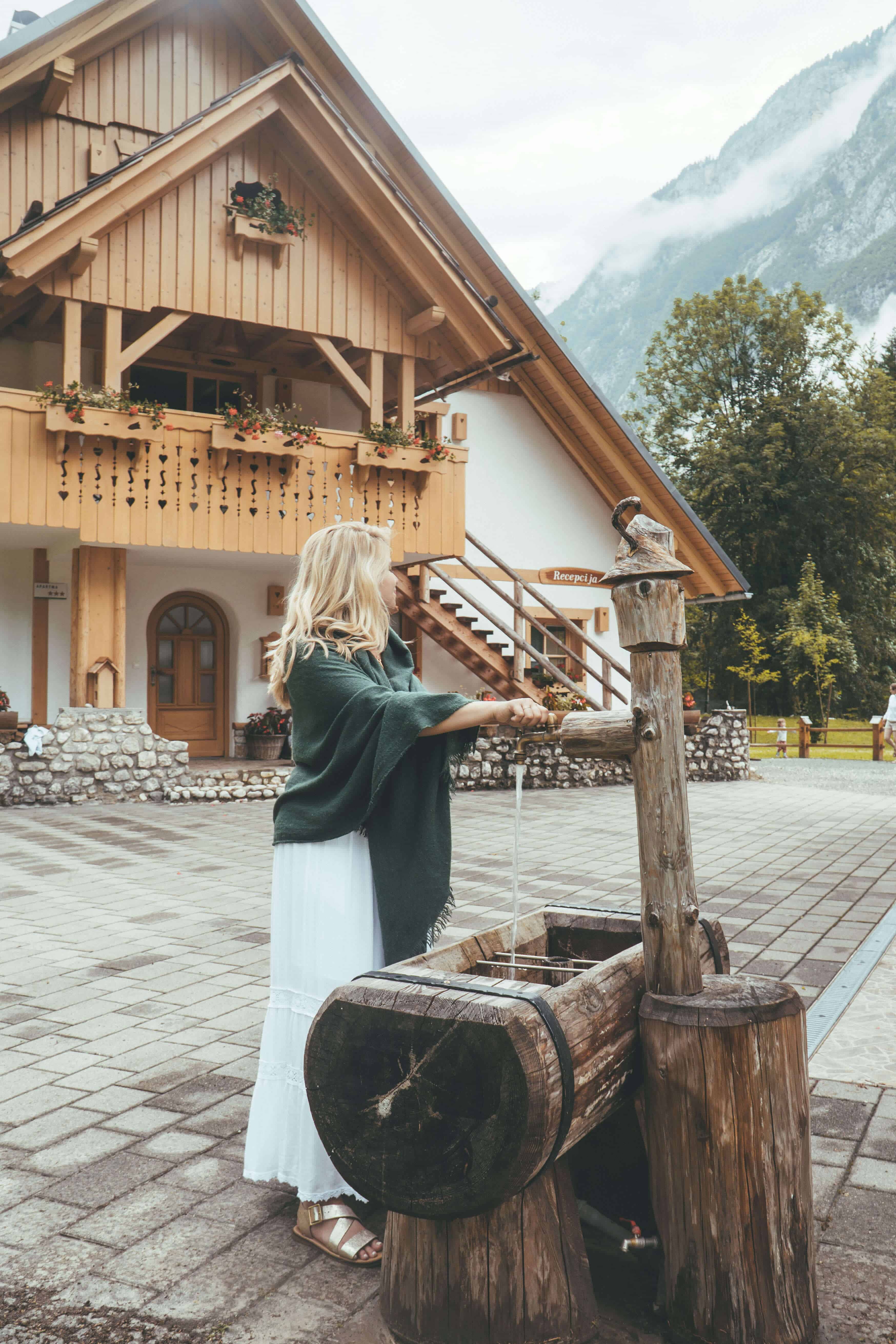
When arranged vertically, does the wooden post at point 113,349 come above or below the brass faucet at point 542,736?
above

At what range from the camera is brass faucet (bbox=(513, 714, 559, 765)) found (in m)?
2.59

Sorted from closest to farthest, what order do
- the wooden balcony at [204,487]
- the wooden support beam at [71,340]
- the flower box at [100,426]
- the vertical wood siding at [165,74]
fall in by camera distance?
the flower box at [100,426] → the wooden balcony at [204,487] → the wooden support beam at [71,340] → the vertical wood siding at [165,74]

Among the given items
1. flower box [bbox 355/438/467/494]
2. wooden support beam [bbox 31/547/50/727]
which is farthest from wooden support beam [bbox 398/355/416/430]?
wooden support beam [bbox 31/547/50/727]

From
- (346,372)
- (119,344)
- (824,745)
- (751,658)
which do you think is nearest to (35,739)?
(119,344)

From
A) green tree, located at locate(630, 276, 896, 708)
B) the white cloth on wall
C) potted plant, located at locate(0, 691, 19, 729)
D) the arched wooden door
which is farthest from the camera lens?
green tree, located at locate(630, 276, 896, 708)

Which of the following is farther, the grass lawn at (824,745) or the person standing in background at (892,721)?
the grass lawn at (824,745)

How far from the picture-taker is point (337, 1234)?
283 centimetres

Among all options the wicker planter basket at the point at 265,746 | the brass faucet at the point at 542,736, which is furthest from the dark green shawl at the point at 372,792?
the wicker planter basket at the point at 265,746

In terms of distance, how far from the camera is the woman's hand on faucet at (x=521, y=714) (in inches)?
99.8

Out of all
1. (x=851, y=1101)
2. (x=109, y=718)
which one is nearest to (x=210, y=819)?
(x=109, y=718)

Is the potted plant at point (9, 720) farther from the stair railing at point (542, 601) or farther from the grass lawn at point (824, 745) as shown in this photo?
the grass lawn at point (824, 745)

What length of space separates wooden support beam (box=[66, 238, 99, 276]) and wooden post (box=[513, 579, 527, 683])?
7.52 meters

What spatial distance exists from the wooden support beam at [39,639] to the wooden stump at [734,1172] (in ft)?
44.2

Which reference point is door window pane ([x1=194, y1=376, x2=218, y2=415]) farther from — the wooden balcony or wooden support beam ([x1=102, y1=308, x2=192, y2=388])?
wooden support beam ([x1=102, y1=308, x2=192, y2=388])
